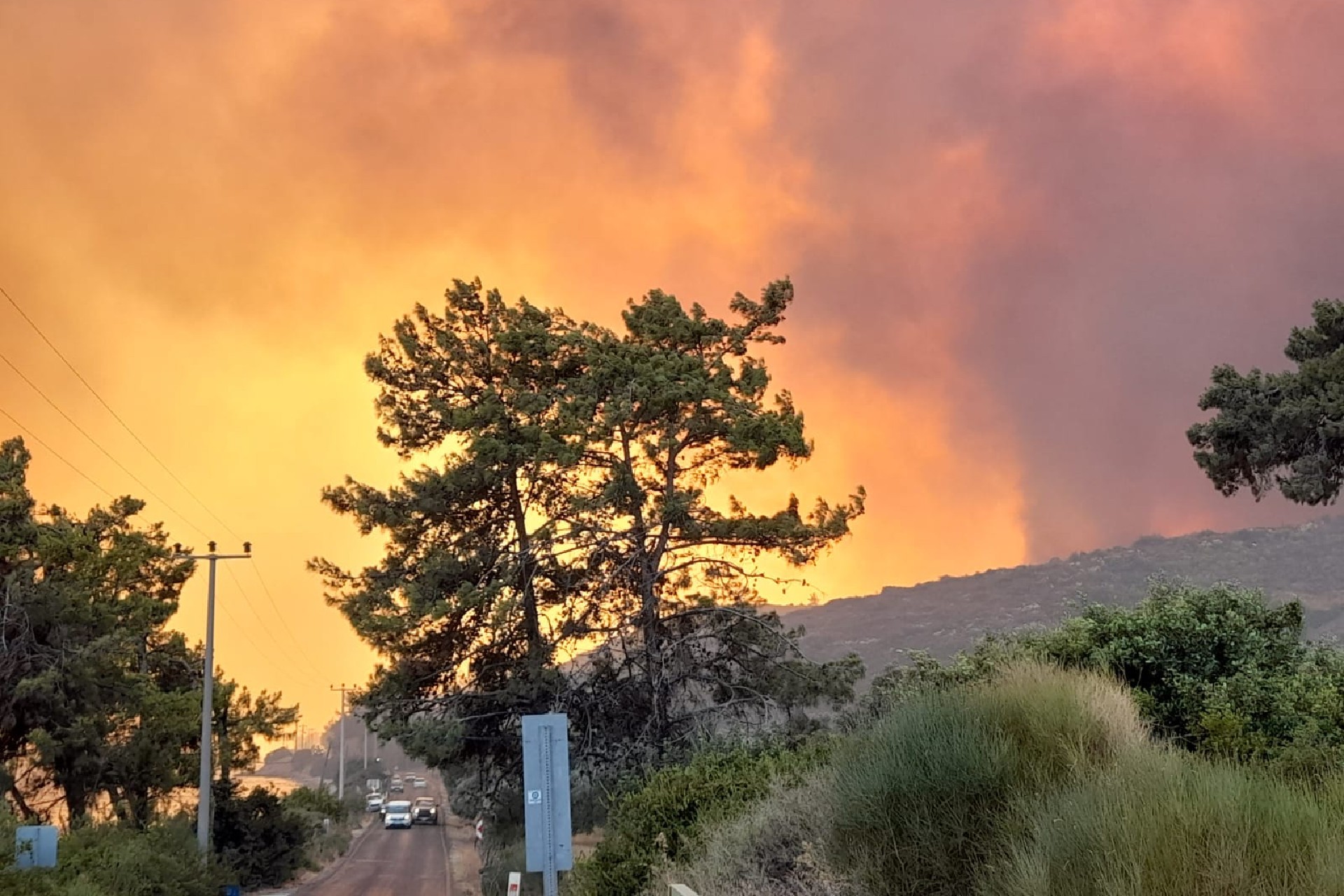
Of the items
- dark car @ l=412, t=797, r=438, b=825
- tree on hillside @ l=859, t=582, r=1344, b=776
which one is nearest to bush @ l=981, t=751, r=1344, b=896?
tree on hillside @ l=859, t=582, r=1344, b=776

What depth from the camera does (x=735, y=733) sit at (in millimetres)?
23453

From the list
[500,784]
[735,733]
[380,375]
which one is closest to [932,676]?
[735,733]

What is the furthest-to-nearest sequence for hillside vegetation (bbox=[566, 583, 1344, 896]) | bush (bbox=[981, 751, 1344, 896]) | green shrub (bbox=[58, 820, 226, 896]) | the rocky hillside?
the rocky hillside
green shrub (bbox=[58, 820, 226, 896])
hillside vegetation (bbox=[566, 583, 1344, 896])
bush (bbox=[981, 751, 1344, 896])

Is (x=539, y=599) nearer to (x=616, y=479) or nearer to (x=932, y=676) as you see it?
(x=616, y=479)

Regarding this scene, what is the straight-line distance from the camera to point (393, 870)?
53.1m

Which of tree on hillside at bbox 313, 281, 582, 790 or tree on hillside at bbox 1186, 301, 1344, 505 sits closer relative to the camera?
tree on hillside at bbox 1186, 301, 1344, 505

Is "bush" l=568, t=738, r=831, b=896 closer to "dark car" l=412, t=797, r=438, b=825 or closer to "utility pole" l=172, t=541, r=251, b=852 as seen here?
"utility pole" l=172, t=541, r=251, b=852

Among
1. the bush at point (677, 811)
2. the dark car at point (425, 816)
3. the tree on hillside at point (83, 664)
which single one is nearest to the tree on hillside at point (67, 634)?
the tree on hillside at point (83, 664)

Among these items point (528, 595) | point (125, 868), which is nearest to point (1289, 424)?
point (528, 595)

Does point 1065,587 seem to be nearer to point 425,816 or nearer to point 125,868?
point 425,816

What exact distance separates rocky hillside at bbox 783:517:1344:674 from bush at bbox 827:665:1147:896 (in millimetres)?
103902

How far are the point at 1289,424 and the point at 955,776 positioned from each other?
55.3 feet

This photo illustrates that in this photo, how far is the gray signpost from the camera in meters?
12.6

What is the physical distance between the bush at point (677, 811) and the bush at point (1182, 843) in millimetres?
6064
